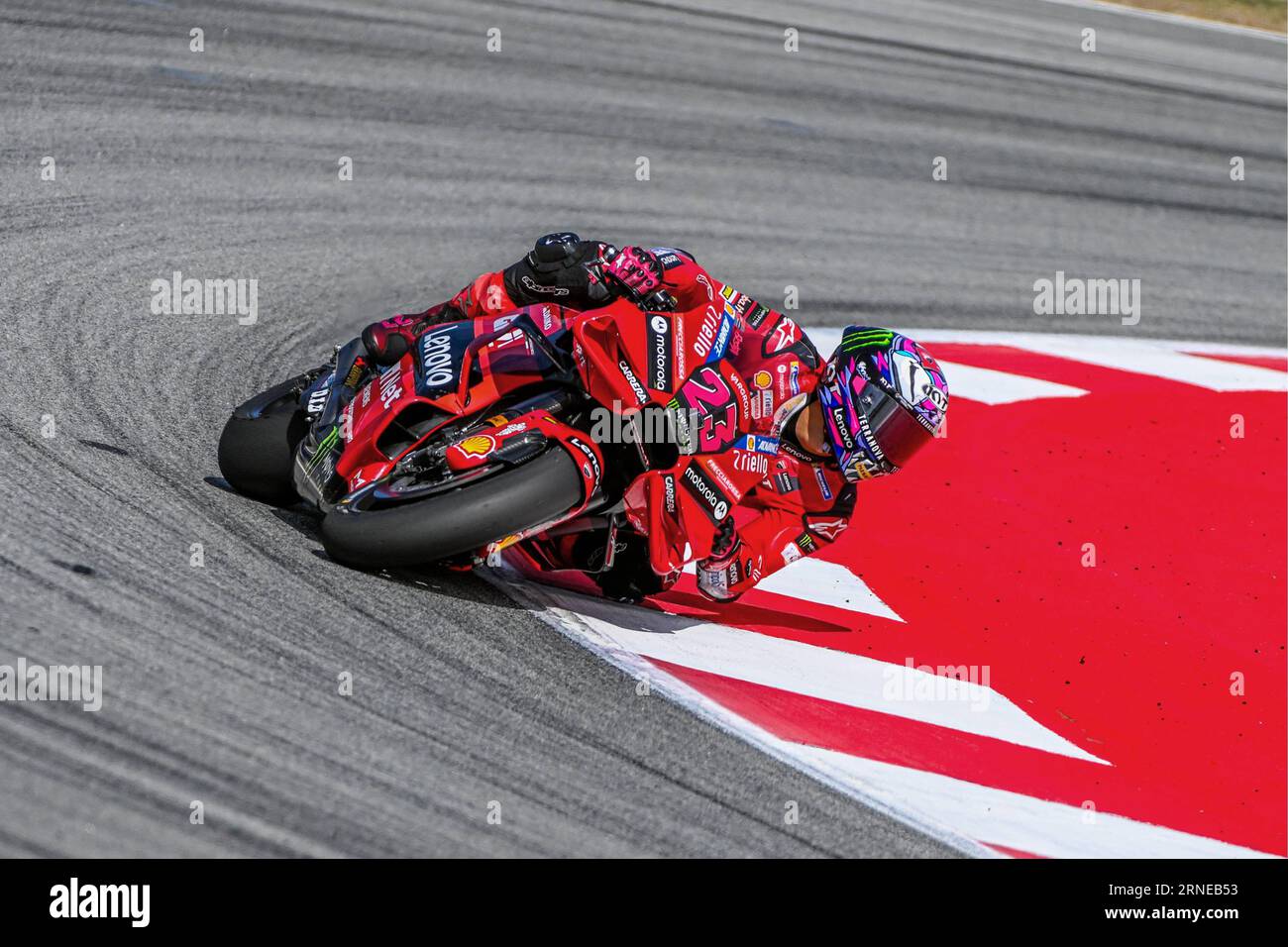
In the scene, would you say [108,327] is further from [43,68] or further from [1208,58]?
[1208,58]

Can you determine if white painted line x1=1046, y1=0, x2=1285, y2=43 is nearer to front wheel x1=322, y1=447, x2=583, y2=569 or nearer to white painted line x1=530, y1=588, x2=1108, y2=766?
white painted line x1=530, y1=588, x2=1108, y2=766

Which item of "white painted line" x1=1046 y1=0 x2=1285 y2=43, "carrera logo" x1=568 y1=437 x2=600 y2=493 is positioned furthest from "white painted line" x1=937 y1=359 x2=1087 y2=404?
"white painted line" x1=1046 y1=0 x2=1285 y2=43

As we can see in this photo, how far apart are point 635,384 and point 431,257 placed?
4.97m

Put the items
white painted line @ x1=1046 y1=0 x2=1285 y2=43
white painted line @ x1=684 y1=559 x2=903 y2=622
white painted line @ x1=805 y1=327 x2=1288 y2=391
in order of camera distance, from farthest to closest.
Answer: white painted line @ x1=1046 y1=0 x2=1285 y2=43 < white painted line @ x1=805 y1=327 x2=1288 y2=391 < white painted line @ x1=684 y1=559 x2=903 y2=622

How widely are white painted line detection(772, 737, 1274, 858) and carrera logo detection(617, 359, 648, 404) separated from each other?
1.54 m

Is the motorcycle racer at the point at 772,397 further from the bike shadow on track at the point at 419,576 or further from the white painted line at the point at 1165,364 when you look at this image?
the white painted line at the point at 1165,364

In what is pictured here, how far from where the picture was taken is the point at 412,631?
5.57 m

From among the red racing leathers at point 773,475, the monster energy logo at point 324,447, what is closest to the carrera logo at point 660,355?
the red racing leathers at point 773,475

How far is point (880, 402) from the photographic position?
20.1 feet

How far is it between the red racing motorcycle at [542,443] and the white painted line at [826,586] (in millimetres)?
1328

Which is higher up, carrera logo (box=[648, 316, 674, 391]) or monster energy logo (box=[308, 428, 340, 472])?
carrera logo (box=[648, 316, 674, 391])

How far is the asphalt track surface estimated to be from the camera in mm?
4613
